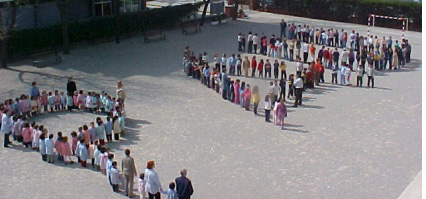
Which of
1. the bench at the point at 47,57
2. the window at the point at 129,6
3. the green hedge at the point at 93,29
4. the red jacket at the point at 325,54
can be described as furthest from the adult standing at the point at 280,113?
the window at the point at 129,6

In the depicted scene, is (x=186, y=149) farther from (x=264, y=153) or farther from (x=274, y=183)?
(x=274, y=183)

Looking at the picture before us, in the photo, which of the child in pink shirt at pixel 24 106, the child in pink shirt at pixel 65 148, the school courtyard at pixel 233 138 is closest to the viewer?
the school courtyard at pixel 233 138

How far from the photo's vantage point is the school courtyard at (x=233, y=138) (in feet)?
62.6

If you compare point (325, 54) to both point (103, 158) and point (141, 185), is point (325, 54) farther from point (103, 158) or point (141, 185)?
point (141, 185)

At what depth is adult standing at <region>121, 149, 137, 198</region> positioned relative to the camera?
707 inches

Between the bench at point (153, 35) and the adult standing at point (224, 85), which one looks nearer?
Result: the adult standing at point (224, 85)

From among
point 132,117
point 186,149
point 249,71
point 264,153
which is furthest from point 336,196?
point 249,71

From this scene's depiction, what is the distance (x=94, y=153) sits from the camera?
19.9m

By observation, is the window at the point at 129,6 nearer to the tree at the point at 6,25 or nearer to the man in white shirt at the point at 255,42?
the tree at the point at 6,25

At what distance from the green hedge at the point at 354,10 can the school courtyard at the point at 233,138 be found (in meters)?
12.1

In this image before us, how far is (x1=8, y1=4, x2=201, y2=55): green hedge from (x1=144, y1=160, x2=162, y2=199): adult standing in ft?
60.5

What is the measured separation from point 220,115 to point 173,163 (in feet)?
16.9

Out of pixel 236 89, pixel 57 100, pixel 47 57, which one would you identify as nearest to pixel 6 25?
pixel 47 57

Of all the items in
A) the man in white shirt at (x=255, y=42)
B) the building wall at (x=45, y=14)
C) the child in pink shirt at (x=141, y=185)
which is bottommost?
the child in pink shirt at (x=141, y=185)
